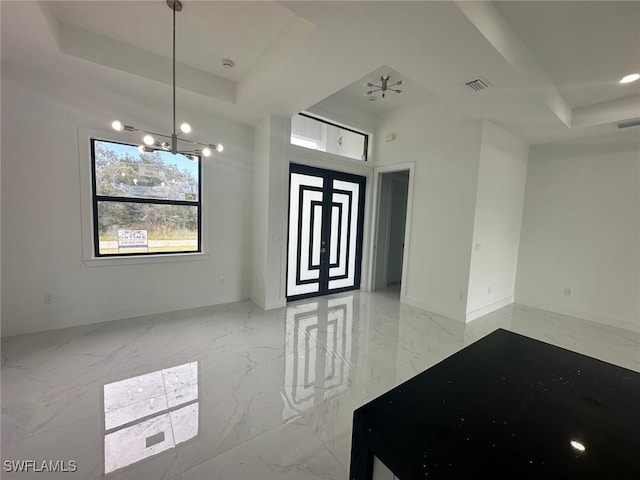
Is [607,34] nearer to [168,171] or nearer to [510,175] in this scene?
[510,175]

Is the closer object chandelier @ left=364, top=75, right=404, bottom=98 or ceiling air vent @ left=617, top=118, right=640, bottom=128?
ceiling air vent @ left=617, top=118, right=640, bottom=128

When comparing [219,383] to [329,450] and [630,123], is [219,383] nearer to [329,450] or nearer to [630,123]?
[329,450]

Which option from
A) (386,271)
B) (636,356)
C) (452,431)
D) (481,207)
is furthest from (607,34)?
(386,271)

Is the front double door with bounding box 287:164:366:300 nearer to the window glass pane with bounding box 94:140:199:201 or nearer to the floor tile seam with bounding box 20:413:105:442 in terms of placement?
the window glass pane with bounding box 94:140:199:201

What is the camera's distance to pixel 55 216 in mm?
3271

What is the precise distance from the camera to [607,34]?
2.50 metres

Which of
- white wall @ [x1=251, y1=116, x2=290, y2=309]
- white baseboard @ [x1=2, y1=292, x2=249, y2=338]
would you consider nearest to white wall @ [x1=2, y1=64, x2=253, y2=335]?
white baseboard @ [x1=2, y1=292, x2=249, y2=338]

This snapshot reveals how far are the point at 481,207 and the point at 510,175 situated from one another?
3.53 feet

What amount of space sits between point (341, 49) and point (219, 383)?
3.15m

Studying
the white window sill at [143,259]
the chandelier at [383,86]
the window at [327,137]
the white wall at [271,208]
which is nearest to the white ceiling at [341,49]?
the white wall at [271,208]

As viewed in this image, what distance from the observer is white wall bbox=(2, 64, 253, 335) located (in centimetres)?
304

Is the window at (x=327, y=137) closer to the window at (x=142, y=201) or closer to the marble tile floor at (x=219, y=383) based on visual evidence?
the window at (x=142, y=201)

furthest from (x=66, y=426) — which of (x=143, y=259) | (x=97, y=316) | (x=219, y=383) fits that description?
(x=143, y=259)

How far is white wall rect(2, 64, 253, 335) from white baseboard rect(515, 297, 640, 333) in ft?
19.8
